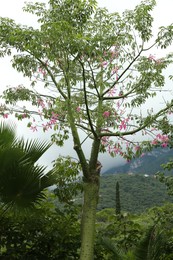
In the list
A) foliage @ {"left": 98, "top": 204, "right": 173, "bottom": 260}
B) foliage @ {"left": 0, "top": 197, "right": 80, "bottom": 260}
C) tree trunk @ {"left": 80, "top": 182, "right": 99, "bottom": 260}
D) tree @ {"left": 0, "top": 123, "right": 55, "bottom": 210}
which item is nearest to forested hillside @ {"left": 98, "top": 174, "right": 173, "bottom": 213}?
foliage @ {"left": 98, "top": 204, "right": 173, "bottom": 260}

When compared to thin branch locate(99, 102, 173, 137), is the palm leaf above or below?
below

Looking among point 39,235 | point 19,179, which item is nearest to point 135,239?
point 39,235

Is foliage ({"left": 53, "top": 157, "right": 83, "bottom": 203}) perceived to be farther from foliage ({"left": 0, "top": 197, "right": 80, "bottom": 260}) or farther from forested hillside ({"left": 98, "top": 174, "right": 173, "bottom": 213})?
forested hillside ({"left": 98, "top": 174, "right": 173, "bottom": 213})

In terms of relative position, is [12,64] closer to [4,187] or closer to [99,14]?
[99,14]

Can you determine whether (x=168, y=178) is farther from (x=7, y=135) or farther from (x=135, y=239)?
(x=7, y=135)

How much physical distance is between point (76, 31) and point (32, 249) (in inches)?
154

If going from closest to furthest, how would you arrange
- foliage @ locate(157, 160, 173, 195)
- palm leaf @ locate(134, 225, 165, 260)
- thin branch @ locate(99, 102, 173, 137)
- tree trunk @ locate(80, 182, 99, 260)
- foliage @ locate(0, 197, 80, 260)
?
palm leaf @ locate(134, 225, 165, 260)
foliage @ locate(0, 197, 80, 260)
tree trunk @ locate(80, 182, 99, 260)
thin branch @ locate(99, 102, 173, 137)
foliage @ locate(157, 160, 173, 195)

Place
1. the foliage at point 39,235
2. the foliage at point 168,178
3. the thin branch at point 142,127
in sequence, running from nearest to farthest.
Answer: the foliage at point 39,235 < the thin branch at point 142,127 < the foliage at point 168,178

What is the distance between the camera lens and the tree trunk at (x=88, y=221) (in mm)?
6164

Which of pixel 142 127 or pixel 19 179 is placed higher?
pixel 142 127

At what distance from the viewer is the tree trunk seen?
6164 millimetres

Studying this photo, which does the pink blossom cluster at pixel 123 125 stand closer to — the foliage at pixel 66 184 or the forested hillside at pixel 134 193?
the foliage at pixel 66 184

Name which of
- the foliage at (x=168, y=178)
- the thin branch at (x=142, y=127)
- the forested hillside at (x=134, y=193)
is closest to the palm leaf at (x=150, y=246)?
the thin branch at (x=142, y=127)

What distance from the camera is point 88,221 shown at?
6.47 meters
